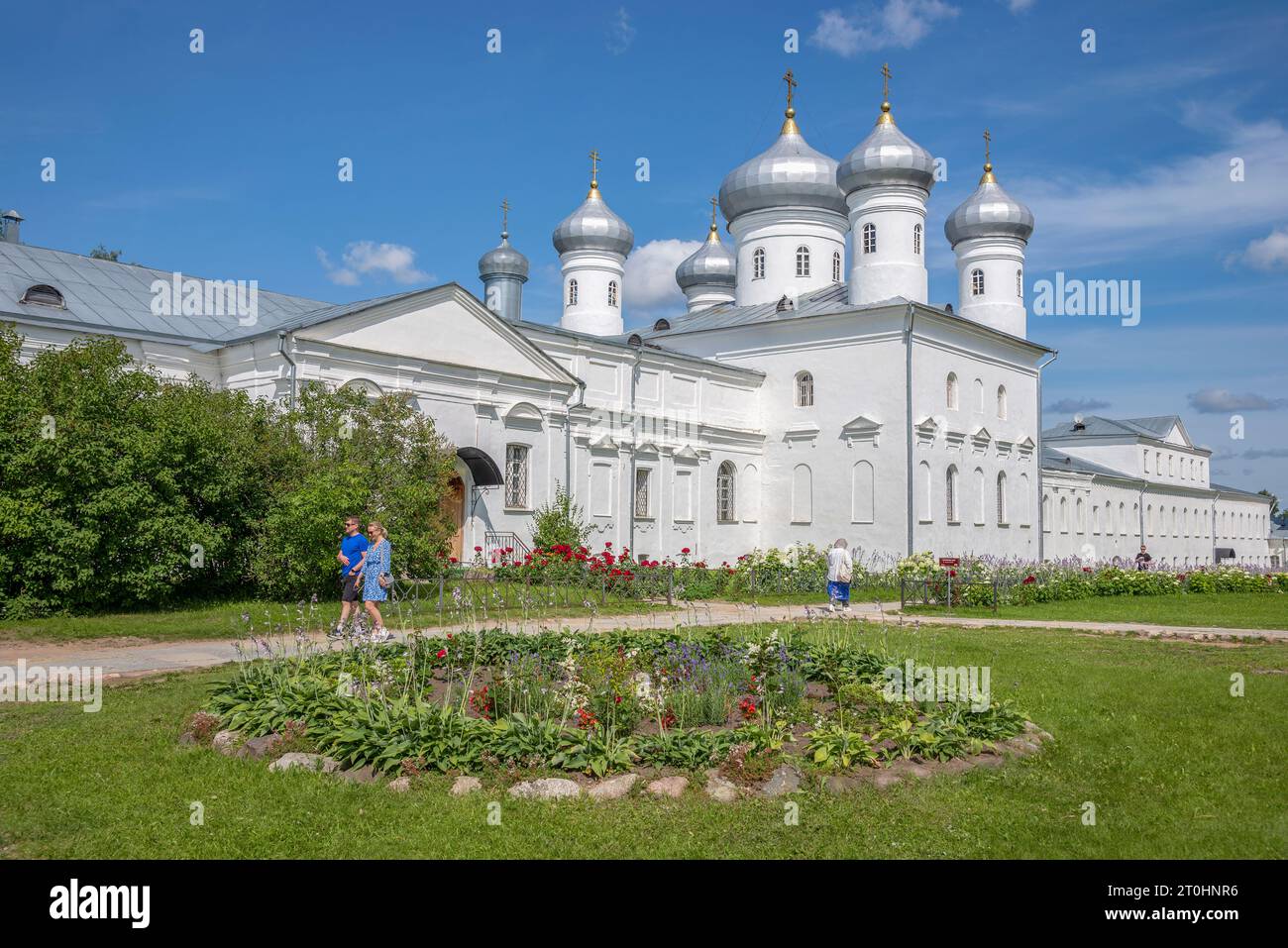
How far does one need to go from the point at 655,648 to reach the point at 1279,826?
527 centimetres

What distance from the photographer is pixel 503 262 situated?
36.7m

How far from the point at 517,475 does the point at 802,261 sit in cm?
1483

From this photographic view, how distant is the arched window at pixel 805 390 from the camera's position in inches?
1275

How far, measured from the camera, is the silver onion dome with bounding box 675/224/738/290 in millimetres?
41812

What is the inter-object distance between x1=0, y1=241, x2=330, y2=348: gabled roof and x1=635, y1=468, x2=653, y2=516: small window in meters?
10.0

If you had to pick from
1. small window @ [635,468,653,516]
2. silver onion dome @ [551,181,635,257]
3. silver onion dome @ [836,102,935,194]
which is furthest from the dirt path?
silver onion dome @ [551,181,635,257]

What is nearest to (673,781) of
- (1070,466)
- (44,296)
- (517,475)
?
(517,475)

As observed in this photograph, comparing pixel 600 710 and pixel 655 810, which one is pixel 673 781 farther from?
pixel 600 710

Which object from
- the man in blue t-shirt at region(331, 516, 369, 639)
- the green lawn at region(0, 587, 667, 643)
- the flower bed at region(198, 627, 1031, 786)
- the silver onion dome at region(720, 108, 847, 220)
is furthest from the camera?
the silver onion dome at region(720, 108, 847, 220)

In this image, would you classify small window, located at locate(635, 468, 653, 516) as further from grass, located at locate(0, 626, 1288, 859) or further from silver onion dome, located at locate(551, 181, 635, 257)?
grass, located at locate(0, 626, 1288, 859)

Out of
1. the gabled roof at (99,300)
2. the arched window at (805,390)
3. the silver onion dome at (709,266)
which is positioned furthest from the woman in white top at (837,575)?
the silver onion dome at (709,266)

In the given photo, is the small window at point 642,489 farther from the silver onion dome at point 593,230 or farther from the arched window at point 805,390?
the silver onion dome at point 593,230

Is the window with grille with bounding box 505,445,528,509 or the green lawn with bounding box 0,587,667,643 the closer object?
the green lawn with bounding box 0,587,667,643
